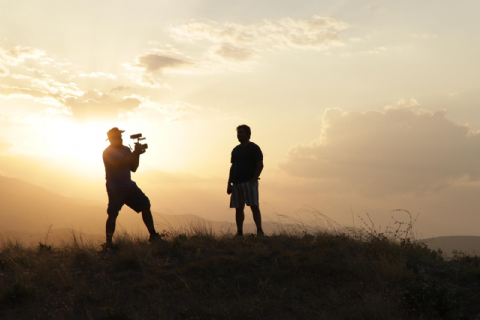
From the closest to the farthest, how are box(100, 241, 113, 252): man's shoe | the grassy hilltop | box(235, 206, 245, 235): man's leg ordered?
the grassy hilltop → box(100, 241, 113, 252): man's shoe → box(235, 206, 245, 235): man's leg

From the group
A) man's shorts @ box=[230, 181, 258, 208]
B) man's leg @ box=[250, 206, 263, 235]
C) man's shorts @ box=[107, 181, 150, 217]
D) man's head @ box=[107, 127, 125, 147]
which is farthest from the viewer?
man's leg @ box=[250, 206, 263, 235]

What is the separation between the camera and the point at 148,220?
27.3ft

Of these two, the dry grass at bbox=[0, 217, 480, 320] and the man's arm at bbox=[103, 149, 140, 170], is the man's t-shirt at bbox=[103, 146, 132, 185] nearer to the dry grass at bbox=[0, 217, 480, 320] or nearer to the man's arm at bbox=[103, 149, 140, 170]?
the man's arm at bbox=[103, 149, 140, 170]

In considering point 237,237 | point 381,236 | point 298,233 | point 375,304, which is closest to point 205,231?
point 237,237

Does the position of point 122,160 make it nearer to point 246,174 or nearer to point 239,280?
point 246,174

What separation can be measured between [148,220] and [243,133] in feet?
8.94

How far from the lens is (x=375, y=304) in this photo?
5.31m

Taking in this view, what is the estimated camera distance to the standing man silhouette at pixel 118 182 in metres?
7.95

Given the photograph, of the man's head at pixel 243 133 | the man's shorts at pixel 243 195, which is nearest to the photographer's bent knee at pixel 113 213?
the man's shorts at pixel 243 195

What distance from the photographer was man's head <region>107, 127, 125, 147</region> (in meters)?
8.13

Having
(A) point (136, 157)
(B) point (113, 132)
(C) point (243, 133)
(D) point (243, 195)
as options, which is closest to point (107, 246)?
(A) point (136, 157)

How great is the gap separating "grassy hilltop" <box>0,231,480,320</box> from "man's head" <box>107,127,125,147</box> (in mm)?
1989

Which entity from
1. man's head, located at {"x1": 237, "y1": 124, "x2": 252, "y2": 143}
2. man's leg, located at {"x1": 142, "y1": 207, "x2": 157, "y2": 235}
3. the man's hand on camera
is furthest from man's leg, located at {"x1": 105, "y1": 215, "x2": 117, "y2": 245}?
man's head, located at {"x1": 237, "y1": 124, "x2": 252, "y2": 143}

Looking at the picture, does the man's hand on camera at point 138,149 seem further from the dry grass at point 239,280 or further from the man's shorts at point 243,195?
the man's shorts at point 243,195
